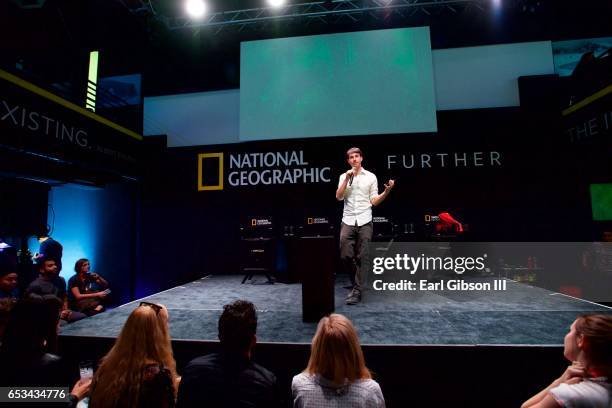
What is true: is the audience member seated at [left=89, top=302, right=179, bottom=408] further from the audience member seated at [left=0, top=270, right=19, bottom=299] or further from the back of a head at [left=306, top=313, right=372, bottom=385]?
the audience member seated at [left=0, top=270, right=19, bottom=299]

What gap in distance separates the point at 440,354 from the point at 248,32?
21.3ft

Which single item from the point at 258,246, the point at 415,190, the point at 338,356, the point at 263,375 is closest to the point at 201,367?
the point at 263,375

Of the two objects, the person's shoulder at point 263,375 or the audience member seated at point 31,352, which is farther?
the audience member seated at point 31,352

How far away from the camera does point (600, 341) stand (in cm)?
122

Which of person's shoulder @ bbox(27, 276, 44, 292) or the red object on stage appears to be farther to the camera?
the red object on stage

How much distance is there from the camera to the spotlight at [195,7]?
5.45 meters

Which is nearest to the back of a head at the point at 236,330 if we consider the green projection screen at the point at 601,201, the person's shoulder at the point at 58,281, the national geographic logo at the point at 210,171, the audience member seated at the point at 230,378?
the audience member seated at the point at 230,378

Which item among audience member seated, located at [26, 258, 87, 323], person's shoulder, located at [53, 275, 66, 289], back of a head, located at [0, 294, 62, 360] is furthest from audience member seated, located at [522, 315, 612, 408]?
person's shoulder, located at [53, 275, 66, 289]

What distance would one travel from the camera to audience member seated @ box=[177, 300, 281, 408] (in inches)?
45.4

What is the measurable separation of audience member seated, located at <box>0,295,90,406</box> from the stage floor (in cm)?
100

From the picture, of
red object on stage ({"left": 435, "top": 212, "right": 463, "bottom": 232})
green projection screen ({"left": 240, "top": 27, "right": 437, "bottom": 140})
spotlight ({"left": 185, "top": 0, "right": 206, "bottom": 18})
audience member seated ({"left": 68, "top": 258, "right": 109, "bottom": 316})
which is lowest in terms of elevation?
audience member seated ({"left": 68, "top": 258, "right": 109, "bottom": 316})

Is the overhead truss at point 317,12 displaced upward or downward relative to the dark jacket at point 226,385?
upward

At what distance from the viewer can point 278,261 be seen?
19.1 ft

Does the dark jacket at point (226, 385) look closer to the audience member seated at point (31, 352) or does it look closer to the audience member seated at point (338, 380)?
the audience member seated at point (338, 380)
